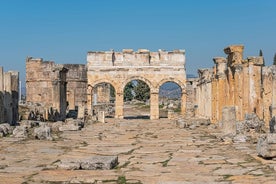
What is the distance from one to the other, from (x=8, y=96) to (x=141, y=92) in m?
47.9

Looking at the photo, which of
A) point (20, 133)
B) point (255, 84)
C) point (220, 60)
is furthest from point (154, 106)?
point (20, 133)

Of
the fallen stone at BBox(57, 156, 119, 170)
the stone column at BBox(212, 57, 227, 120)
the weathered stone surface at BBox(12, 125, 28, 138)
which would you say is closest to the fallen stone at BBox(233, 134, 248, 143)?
the fallen stone at BBox(57, 156, 119, 170)

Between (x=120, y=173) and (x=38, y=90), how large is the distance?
31.4m

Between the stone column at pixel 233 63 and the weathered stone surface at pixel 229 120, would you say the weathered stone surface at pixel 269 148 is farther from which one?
the stone column at pixel 233 63

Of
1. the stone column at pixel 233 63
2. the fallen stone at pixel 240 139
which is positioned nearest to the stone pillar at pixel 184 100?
the stone column at pixel 233 63

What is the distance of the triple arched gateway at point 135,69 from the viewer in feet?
124

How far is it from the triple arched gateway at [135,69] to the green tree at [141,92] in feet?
89.6

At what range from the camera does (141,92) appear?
2630 inches

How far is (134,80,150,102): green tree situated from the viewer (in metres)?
65.8

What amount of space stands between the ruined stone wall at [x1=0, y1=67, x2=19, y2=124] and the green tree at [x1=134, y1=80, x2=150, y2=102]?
4502 centimetres

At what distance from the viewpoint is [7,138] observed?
45.5ft

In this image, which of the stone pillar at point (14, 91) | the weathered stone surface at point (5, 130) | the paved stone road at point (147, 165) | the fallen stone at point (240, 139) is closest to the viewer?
the paved stone road at point (147, 165)

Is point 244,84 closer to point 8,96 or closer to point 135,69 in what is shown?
point 8,96

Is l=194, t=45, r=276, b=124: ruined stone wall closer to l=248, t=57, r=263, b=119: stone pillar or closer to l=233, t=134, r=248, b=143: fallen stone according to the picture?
l=248, t=57, r=263, b=119: stone pillar
